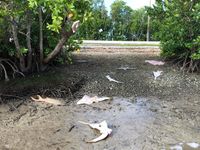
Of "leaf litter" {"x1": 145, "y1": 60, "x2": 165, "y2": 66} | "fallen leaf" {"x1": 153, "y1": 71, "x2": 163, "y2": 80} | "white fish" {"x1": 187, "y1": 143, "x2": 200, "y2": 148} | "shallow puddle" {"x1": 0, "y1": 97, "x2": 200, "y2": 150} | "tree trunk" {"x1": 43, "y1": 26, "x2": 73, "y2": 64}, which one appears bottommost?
"white fish" {"x1": 187, "y1": 143, "x2": 200, "y2": 148}

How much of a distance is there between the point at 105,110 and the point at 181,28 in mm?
3187

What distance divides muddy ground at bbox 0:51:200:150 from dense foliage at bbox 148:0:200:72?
0.41 m

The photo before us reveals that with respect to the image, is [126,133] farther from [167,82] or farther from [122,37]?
[122,37]

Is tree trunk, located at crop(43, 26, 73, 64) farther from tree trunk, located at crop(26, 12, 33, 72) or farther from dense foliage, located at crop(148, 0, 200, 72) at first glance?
dense foliage, located at crop(148, 0, 200, 72)

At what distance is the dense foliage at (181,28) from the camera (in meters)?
8.51

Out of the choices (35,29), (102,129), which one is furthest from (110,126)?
(35,29)

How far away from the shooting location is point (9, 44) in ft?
24.9

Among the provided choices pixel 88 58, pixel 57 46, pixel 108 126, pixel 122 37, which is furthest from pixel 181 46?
pixel 122 37

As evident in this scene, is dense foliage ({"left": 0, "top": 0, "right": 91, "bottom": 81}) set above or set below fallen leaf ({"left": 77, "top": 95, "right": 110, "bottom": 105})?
above

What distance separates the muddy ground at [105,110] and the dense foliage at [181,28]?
1.33ft

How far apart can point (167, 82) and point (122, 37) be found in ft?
21.8

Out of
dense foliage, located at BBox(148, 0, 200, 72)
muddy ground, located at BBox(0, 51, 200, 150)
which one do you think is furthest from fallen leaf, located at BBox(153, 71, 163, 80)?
dense foliage, located at BBox(148, 0, 200, 72)

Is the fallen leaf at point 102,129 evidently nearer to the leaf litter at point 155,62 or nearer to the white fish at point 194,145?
the white fish at point 194,145

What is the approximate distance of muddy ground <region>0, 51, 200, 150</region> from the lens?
17.5 feet
